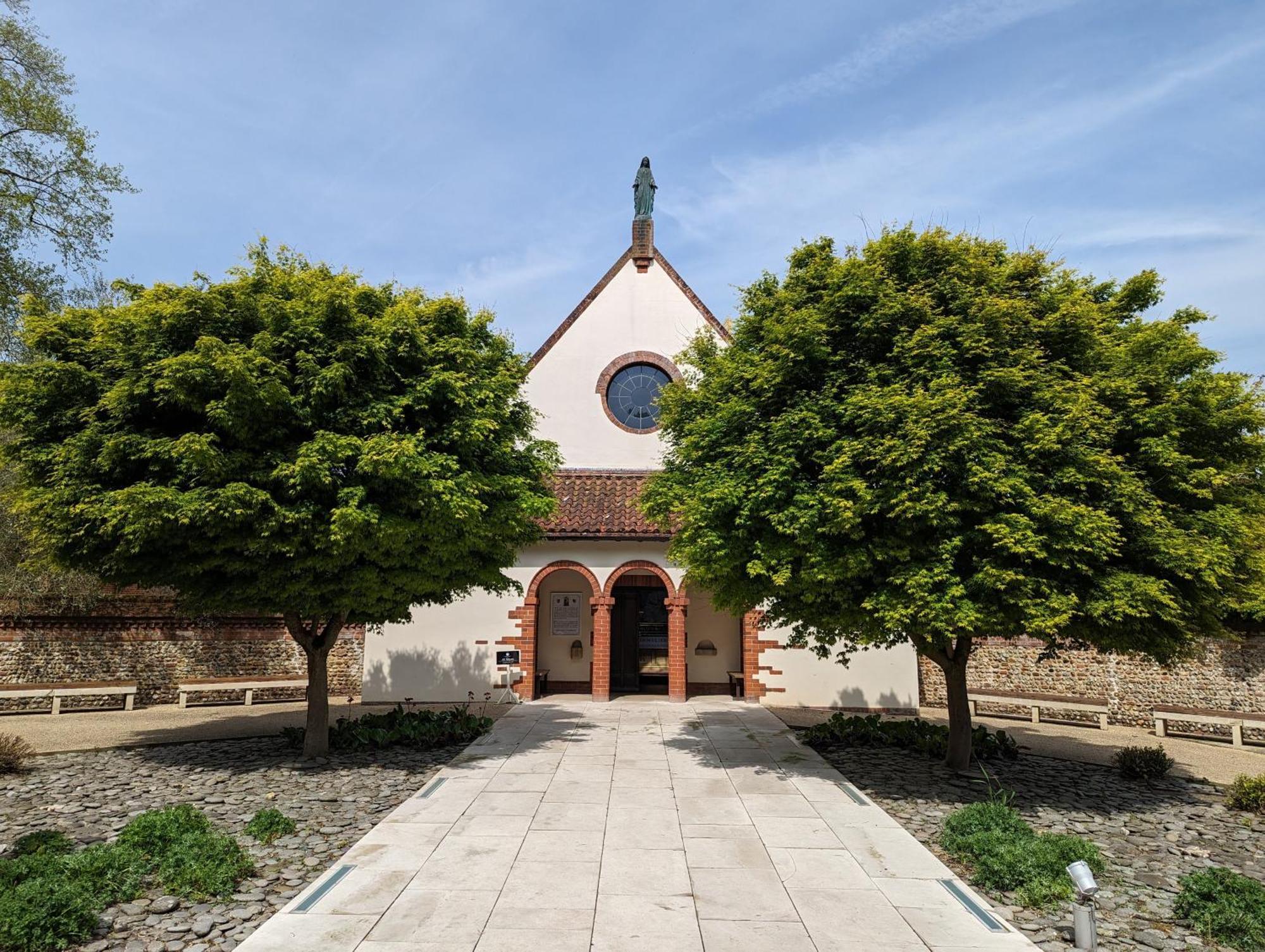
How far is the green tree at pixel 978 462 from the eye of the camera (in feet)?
26.4

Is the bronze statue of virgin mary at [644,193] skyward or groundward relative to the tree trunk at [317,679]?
skyward

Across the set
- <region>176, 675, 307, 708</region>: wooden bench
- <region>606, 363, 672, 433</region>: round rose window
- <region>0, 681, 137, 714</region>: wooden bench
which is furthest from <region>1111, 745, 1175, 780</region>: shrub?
<region>0, 681, 137, 714</region>: wooden bench

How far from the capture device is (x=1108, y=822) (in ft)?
28.3

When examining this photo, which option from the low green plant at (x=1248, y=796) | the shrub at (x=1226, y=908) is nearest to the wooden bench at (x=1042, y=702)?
the low green plant at (x=1248, y=796)

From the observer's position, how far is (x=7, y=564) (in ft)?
53.8

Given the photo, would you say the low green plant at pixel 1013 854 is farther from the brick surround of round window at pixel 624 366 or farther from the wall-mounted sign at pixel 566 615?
the brick surround of round window at pixel 624 366

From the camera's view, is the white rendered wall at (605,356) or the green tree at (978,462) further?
the white rendered wall at (605,356)

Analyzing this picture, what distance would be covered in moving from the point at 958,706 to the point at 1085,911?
18.7 ft

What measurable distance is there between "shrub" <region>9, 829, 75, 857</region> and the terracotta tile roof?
10.4 metres

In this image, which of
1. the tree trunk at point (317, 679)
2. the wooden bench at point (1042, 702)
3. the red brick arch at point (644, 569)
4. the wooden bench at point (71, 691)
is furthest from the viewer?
the red brick arch at point (644, 569)

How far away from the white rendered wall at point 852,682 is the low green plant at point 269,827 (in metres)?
11.9

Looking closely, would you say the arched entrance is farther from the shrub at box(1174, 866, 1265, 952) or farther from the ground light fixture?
the ground light fixture

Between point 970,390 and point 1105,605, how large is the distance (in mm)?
2836

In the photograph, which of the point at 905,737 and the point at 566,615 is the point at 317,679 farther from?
the point at 905,737
